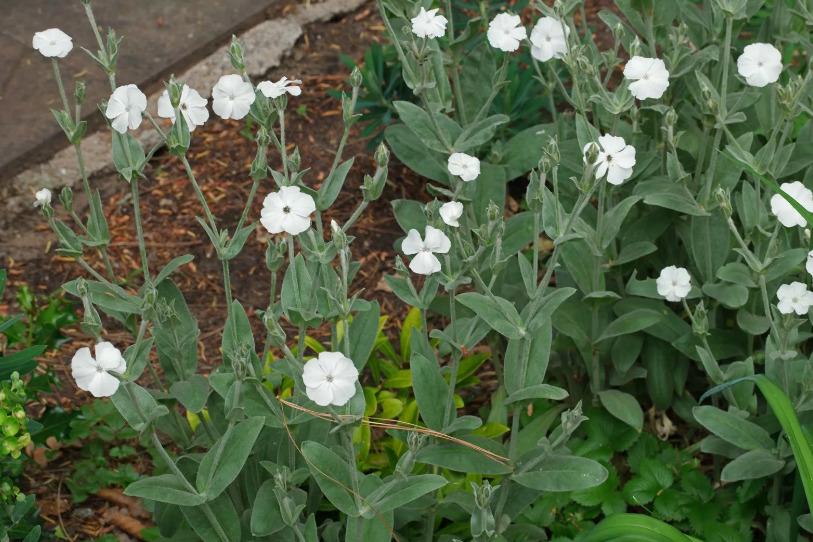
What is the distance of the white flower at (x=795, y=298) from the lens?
243 centimetres

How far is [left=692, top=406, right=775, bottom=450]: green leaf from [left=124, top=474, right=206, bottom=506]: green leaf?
1.18m

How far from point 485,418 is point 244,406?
0.96 metres

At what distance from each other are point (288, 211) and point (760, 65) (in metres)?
1.21

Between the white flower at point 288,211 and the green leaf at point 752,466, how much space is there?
1.18 meters

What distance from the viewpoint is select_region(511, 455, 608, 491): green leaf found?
2395 mm

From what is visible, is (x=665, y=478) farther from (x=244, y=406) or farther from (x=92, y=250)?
(x=92, y=250)

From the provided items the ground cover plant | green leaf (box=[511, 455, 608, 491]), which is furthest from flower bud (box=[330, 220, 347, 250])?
green leaf (box=[511, 455, 608, 491])

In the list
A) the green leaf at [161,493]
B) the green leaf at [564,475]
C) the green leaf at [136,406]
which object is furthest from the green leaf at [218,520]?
the green leaf at [564,475]

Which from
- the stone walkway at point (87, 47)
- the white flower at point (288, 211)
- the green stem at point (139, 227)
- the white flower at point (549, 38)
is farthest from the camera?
the stone walkway at point (87, 47)

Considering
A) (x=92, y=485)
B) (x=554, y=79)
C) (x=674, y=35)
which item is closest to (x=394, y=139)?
(x=554, y=79)

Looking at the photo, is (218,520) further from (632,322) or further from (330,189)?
(632,322)

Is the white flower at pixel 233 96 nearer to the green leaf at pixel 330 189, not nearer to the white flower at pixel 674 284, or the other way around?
Result: the green leaf at pixel 330 189

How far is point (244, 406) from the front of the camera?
2.34 metres

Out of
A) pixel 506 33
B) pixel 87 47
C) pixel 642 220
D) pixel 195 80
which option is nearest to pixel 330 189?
pixel 506 33
